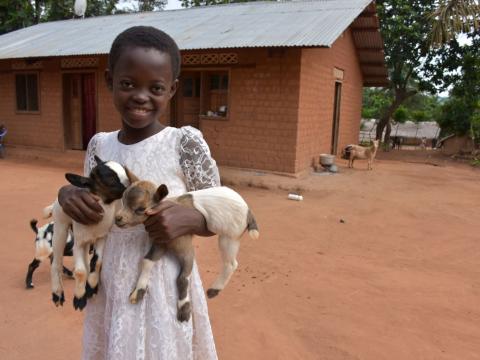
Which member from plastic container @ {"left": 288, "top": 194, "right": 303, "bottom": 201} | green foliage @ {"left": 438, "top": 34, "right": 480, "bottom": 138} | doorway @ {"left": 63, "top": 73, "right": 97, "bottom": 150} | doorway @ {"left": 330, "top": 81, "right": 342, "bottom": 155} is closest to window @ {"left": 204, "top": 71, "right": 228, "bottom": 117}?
plastic container @ {"left": 288, "top": 194, "right": 303, "bottom": 201}

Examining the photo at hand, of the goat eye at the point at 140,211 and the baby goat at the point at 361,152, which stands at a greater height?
the goat eye at the point at 140,211

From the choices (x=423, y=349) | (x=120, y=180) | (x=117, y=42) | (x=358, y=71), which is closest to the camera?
(x=120, y=180)

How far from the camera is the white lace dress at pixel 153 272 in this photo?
129cm

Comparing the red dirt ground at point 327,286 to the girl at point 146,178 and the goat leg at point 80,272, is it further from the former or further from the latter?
the goat leg at point 80,272

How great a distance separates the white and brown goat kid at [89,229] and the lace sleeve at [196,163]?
0.26 m

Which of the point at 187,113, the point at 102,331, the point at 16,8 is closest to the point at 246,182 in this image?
the point at 187,113

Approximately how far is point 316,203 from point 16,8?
17724 mm

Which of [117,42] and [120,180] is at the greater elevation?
[117,42]

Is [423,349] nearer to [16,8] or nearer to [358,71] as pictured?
[358,71]

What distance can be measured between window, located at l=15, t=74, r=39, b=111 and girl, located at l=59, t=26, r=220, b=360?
470 inches

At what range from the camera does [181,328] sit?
1333 millimetres

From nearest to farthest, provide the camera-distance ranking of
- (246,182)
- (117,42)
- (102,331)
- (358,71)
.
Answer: (117,42)
(102,331)
(246,182)
(358,71)

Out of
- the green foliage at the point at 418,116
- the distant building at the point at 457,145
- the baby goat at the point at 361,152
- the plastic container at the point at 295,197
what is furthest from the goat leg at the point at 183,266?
the green foliage at the point at 418,116

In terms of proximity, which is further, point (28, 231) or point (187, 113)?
point (187, 113)
